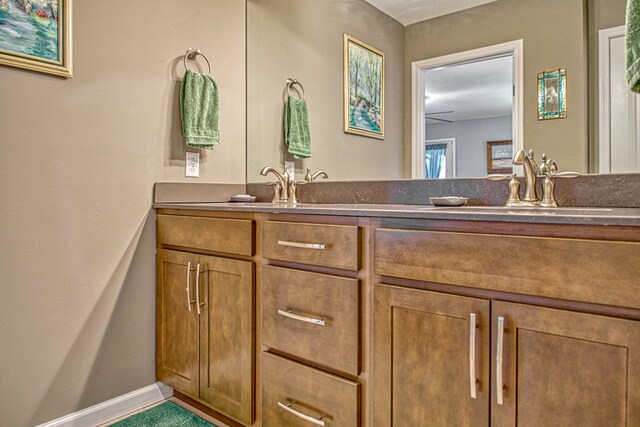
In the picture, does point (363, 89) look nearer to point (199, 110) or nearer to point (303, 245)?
point (199, 110)

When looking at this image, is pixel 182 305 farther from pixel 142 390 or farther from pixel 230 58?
pixel 230 58

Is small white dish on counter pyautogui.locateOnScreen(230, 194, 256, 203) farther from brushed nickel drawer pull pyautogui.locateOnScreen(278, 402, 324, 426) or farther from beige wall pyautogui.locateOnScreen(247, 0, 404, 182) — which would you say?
brushed nickel drawer pull pyautogui.locateOnScreen(278, 402, 324, 426)

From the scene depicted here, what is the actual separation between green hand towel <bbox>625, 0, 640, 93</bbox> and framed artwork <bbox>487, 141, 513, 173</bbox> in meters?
0.44

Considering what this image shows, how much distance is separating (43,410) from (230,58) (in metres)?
1.77

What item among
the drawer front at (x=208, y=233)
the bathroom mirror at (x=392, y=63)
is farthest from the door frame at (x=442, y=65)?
the drawer front at (x=208, y=233)

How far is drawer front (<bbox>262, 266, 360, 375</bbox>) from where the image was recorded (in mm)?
1180

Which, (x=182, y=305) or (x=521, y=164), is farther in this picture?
(x=182, y=305)

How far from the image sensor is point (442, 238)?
→ 3.30ft

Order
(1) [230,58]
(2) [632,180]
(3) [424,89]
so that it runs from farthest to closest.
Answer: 1. (1) [230,58]
2. (3) [424,89]
3. (2) [632,180]

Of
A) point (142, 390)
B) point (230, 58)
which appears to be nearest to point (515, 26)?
point (230, 58)

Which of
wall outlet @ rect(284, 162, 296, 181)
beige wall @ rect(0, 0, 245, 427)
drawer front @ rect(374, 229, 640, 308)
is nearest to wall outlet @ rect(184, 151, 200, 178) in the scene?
beige wall @ rect(0, 0, 245, 427)

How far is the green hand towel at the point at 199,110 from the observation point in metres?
1.95

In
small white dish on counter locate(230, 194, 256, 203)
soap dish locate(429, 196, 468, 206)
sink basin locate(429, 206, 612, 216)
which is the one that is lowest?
sink basin locate(429, 206, 612, 216)

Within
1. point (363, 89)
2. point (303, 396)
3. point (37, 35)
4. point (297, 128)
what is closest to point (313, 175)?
point (297, 128)
